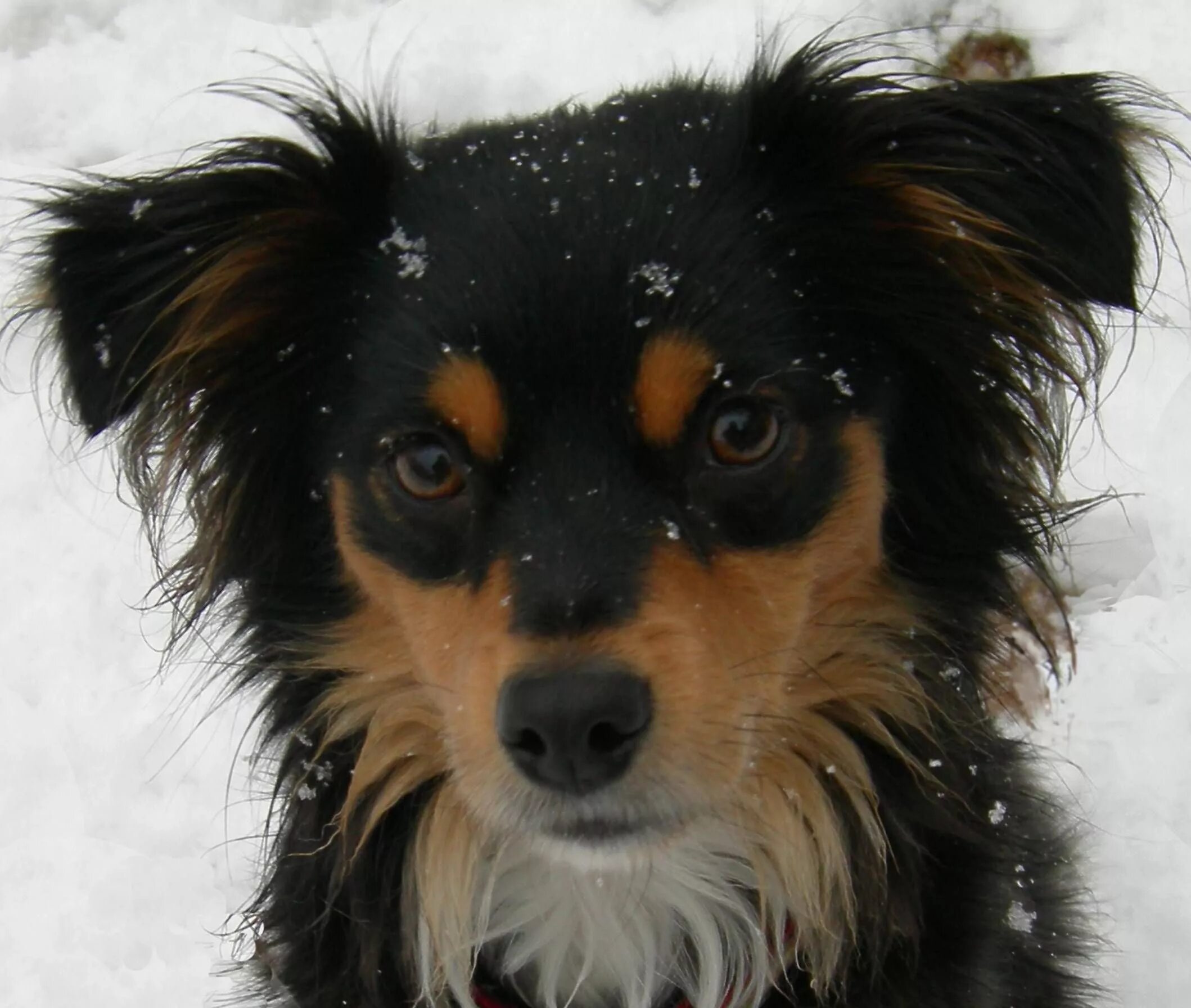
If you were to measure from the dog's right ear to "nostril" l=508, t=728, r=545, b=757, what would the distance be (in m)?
0.86

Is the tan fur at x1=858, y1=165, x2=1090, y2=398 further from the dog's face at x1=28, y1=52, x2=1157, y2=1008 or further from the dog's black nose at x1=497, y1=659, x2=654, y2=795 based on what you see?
the dog's black nose at x1=497, y1=659, x2=654, y2=795

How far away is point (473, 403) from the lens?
231cm

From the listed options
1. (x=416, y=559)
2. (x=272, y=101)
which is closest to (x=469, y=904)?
(x=416, y=559)

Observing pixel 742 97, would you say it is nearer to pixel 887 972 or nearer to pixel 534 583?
pixel 534 583

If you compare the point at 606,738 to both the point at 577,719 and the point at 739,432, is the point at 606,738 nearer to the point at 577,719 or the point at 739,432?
the point at 577,719

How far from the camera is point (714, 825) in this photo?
262 centimetres

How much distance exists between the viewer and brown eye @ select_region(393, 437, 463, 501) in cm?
240

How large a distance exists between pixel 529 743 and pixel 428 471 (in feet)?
1.68

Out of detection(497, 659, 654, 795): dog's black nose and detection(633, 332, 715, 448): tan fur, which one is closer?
detection(497, 659, 654, 795): dog's black nose

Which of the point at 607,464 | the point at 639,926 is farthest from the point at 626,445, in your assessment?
the point at 639,926

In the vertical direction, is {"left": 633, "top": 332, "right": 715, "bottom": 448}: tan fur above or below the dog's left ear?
below

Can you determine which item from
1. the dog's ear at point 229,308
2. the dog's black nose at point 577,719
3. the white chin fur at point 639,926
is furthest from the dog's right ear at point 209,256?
the white chin fur at point 639,926

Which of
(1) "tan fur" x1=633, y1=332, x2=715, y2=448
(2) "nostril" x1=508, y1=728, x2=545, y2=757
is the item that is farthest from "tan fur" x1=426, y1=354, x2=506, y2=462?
(2) "nostril" x1=508, y1=728, x2=545, y2=757

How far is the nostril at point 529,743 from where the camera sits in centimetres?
213
